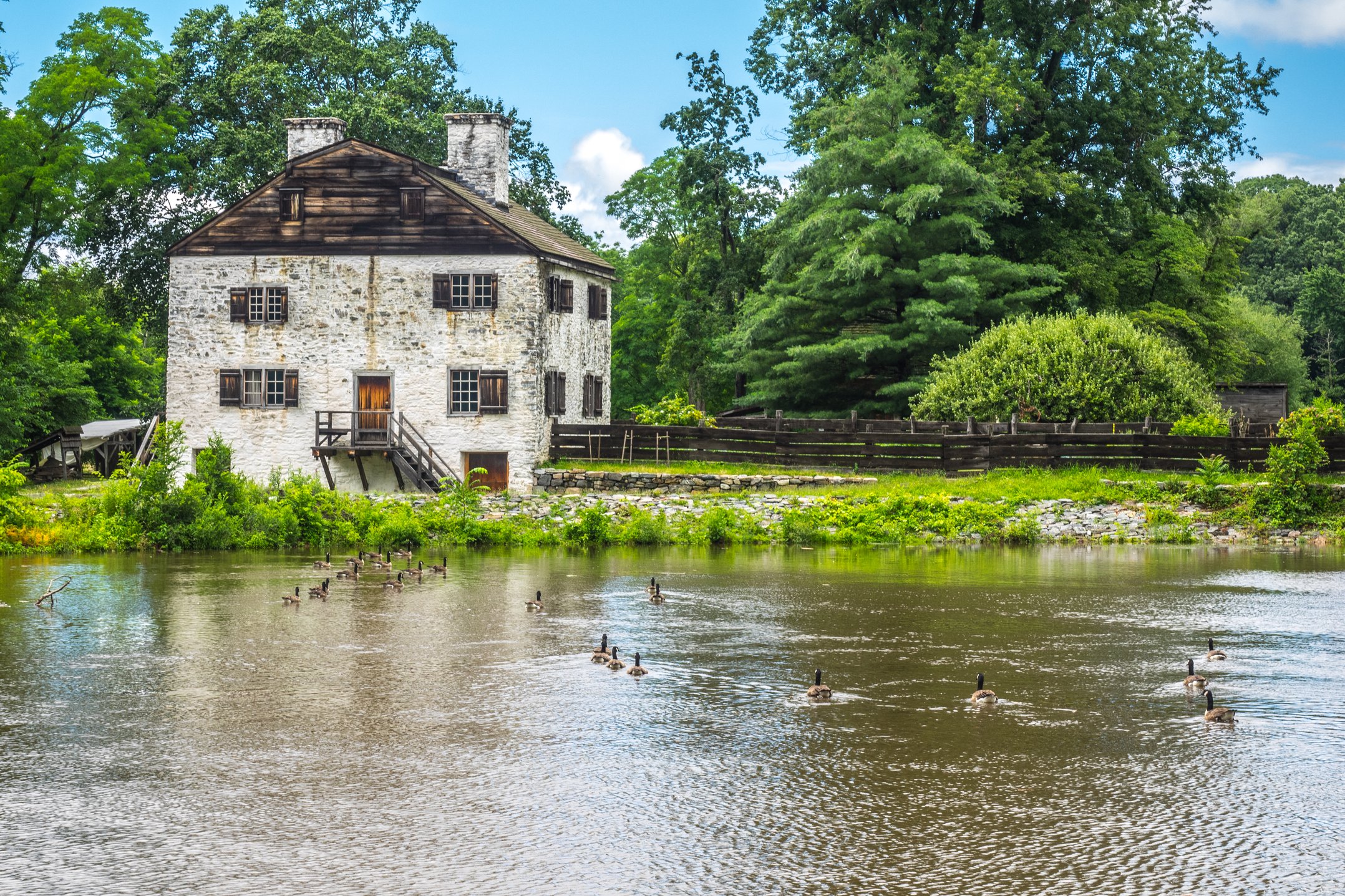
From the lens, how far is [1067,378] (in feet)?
125

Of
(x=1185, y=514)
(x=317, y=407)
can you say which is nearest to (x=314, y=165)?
(x=317, y=407)

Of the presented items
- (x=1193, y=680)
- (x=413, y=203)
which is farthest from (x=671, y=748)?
(x=413, y=203)

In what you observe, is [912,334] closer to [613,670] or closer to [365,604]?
[365,604]

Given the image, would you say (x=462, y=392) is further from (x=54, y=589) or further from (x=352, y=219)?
(x=54, y=589)

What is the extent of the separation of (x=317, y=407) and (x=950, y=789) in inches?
1363

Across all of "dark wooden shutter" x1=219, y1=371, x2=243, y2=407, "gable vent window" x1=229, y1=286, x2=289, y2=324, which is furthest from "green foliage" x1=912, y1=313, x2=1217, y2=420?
"dark wooden shutter" x1=219, y1=371, x2=243, y2=407

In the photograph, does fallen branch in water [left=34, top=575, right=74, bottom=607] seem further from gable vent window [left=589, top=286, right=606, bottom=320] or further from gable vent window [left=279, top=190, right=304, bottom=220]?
gable vent window [left=589, top=286, right=606, bottom=320]

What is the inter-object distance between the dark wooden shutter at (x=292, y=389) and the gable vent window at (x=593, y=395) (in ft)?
30.6

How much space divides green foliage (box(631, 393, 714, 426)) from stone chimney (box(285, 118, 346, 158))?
1315cm

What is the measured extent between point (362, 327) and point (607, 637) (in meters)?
27.6

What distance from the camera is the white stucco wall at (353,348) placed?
42.1 meters

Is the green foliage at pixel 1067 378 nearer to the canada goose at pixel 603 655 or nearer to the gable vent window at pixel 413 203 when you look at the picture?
the gable vent window at pixel 413 203

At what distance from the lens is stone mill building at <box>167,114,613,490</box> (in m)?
42.0

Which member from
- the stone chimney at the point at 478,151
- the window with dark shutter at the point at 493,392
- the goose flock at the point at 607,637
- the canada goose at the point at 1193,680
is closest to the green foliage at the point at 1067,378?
the window with dark shutter at the point at 493,392
